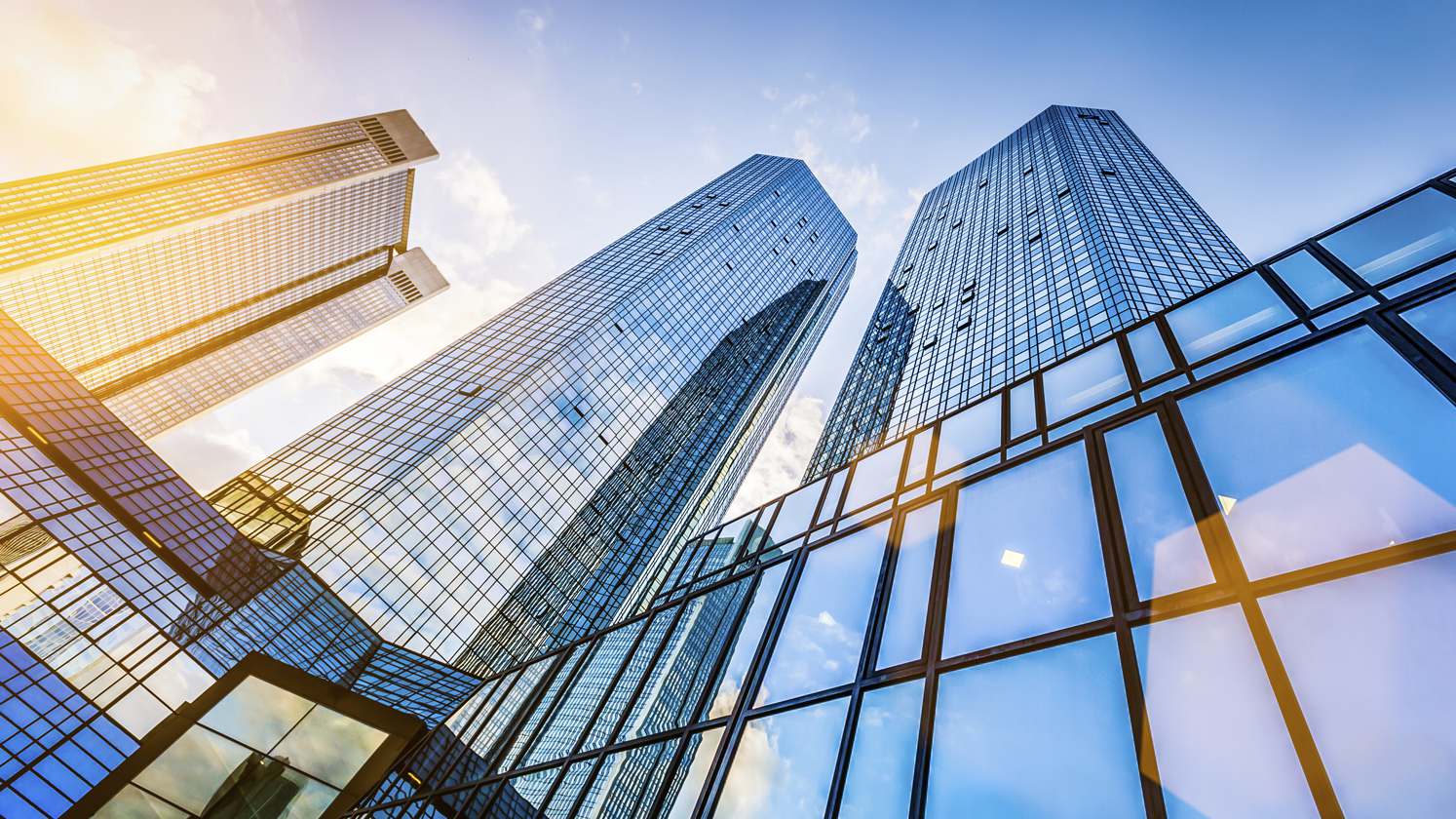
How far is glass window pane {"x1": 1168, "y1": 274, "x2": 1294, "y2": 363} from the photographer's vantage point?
9273 mm

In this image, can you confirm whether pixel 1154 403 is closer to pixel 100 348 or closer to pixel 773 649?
pixel 773 649

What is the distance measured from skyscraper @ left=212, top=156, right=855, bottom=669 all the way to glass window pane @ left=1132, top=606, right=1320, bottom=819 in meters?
59.2

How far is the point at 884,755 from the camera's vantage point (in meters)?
6.88

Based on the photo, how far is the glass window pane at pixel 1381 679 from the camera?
3975 mm

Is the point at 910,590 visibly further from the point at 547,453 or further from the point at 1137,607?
the point at 547,453

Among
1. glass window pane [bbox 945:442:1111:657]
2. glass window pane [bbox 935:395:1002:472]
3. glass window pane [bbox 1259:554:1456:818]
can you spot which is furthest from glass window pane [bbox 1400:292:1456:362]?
glass window pane [bbox 935:395:1002:472]

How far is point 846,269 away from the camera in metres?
175

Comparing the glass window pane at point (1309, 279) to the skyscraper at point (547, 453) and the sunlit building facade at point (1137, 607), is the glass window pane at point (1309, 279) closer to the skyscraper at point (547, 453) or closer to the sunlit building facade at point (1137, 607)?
the sunlit building facade at point (1137, 607)

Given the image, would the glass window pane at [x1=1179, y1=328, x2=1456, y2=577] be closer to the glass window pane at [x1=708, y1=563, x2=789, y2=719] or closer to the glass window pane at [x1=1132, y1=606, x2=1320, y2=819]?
the glass window pane at [x1=1132, y1=606, x2=1320, y2=819]

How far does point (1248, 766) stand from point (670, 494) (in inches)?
3883

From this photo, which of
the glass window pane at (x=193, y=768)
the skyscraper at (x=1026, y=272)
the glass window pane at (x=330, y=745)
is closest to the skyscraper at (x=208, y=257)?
the glass window pane at (x=193, y=768)

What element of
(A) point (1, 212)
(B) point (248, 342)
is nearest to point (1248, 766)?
(A) point (1, 212)

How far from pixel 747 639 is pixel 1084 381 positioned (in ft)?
25.9

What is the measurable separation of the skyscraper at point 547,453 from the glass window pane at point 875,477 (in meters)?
52.2
